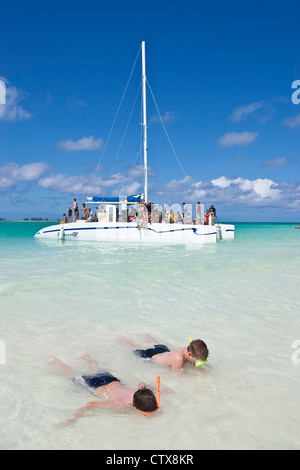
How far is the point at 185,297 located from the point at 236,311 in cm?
141

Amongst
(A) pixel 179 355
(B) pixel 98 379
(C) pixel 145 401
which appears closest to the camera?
(C) pixel 145 401

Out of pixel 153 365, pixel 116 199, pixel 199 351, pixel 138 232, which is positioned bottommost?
pixel 153 365

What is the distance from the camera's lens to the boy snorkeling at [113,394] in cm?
297

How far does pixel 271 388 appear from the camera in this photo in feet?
11.4

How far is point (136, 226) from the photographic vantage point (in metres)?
21.5

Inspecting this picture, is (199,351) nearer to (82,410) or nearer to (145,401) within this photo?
(145,401)

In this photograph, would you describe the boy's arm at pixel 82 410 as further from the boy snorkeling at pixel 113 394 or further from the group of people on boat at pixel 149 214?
the group of people on boat at pixel 149 214

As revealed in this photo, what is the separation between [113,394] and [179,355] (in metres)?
0.95

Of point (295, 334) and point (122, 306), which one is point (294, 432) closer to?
point (295, 334)

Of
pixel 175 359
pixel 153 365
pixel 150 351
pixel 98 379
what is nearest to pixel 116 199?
pixel 150 351

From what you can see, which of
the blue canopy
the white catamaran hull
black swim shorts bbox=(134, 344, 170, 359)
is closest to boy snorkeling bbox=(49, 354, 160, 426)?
black swim shorts bbox=(134, 344, 170, 359)

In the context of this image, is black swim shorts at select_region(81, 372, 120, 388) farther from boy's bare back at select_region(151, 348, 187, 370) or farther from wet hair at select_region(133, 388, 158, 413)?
boy's bare back at select_region(151, 348, 187, 370)

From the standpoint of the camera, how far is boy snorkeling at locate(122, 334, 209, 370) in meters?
3.73
